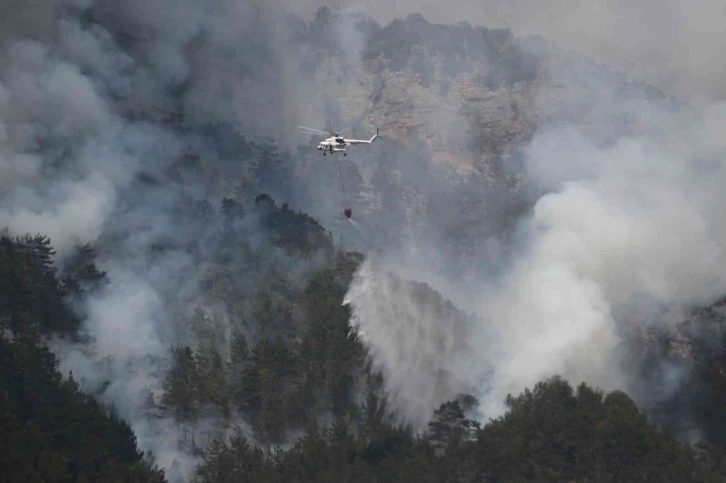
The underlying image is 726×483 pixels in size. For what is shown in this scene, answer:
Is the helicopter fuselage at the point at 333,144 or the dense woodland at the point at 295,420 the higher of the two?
the helicopter fuselage at the point at 333,144

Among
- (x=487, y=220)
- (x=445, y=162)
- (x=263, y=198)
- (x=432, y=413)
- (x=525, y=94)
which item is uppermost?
(x=525, y=94)

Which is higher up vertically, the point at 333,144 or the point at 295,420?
the point at 333,144

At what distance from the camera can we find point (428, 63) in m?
146

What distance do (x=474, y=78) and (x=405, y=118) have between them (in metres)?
11.7

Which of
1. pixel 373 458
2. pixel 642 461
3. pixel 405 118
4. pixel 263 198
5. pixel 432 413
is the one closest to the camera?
pixel 642 461

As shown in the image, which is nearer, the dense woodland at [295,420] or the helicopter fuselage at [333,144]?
the dense woodland at [295,420]

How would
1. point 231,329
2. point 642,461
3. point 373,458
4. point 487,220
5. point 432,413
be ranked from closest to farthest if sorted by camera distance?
point 642,461
point 373,458
point 432,413
point 231,329
point 487,220

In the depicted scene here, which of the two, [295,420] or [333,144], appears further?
[333,144]

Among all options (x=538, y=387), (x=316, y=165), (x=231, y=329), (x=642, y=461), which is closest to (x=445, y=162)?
(x=316, y=165)

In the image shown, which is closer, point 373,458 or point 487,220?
point 373,458

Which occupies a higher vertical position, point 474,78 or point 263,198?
point 474,78

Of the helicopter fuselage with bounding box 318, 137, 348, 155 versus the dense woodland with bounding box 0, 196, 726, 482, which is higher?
the helicopter fuselage with bounding box 318, 137, 348, 155

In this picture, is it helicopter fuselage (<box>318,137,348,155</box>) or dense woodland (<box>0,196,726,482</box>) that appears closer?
dense woodland (<box>0,196,726,482</box>)

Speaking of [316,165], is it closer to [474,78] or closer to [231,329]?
[474,78]
